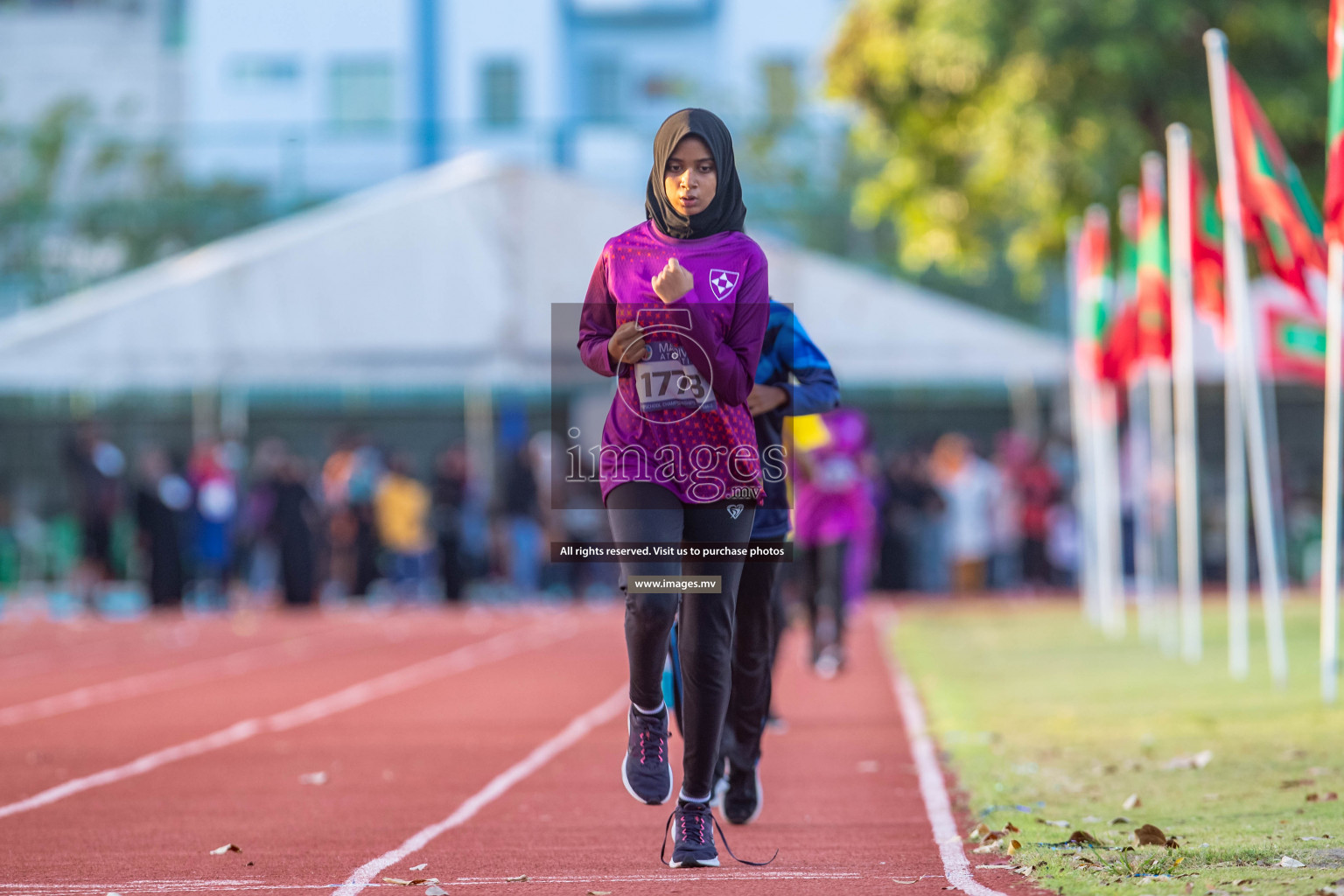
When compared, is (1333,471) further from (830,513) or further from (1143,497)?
(1143,497)

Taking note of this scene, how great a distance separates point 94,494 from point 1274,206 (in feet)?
47.5

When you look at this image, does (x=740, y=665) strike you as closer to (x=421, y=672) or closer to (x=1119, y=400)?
(x=421, y=672)

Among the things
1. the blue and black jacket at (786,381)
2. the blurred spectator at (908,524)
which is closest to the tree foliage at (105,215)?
the blurred spectator at (908,524)

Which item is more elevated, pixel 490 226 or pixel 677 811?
pixel 490 226

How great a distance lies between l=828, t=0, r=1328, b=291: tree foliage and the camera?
1858 cm

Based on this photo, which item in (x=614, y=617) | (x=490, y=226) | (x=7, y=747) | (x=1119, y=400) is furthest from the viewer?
(x=1119, y=400)

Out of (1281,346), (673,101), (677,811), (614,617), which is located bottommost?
(614,617)

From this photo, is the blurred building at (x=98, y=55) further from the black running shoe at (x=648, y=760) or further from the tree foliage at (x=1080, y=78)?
the black running shoe at (x=648, y=760)

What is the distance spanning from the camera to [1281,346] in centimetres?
1320

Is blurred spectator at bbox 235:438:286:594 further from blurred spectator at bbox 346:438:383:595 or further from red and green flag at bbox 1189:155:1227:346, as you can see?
red and green flag at bbox 1189:155:1227:346

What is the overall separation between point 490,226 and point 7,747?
10.2 metres

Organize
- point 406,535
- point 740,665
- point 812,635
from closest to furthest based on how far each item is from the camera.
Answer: point 740,665 < point 812,635 < point 406,535

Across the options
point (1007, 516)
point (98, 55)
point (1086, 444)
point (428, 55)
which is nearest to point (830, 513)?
point (1086, 444)

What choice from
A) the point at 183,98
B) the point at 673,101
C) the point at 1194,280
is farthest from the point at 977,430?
the point at 183,98
